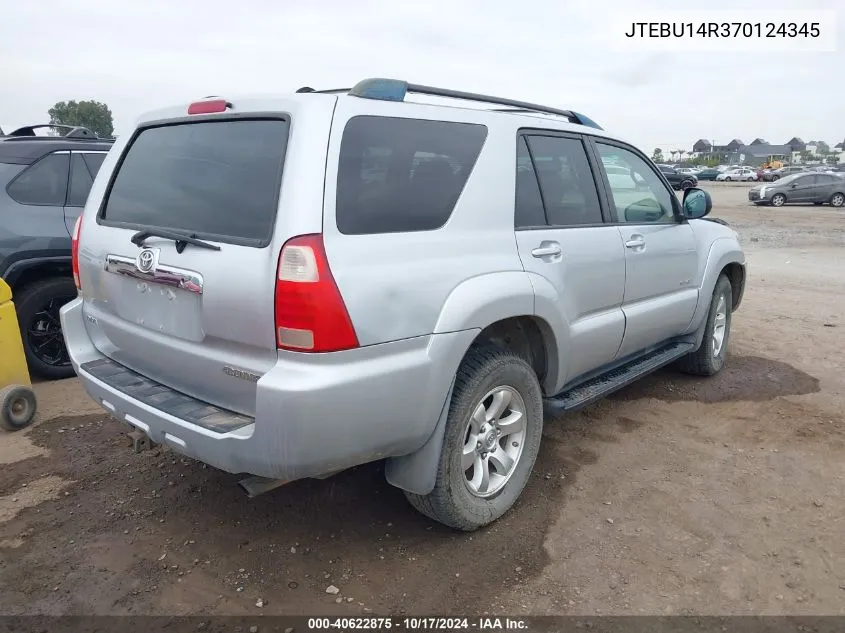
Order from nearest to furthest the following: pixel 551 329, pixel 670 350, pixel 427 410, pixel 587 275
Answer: pixel 427 410 → pixel 551 329 → pixel 587 275 → pixel 670 350

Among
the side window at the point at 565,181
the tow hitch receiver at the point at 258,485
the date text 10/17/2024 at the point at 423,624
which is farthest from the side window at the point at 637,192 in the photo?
the tow hitch receiver at the point at 258,485

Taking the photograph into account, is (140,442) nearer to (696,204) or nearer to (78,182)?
(78,182)

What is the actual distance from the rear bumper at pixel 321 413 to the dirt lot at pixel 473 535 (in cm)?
60

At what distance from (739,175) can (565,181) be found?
205 ft

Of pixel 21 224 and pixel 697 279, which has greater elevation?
pixel 21 224

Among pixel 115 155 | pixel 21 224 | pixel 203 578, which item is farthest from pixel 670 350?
pixel 21 224

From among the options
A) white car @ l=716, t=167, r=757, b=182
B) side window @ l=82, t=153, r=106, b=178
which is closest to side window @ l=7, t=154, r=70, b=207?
side window @ l=82, t=153, r=106, b=178

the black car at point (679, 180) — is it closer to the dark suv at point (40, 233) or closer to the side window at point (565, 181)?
the side window at point (565, 181)

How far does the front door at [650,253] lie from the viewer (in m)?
3.94

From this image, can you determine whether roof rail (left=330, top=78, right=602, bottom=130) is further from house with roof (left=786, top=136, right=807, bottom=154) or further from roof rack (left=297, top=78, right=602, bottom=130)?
house with roof (left=786, top=136, right=807, bottom=154)

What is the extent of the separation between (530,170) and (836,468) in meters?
2.41

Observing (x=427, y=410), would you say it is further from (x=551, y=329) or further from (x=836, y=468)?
(x=836, y=468)

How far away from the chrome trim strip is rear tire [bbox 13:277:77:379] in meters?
2.37

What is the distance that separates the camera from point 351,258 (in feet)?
Answer: 7.73
